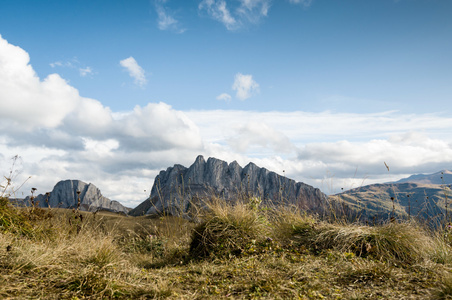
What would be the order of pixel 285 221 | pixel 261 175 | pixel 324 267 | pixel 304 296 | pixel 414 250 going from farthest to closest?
pixel 261 175
pixel 285 221
pixel 414 250
pixel 324 267
pixel 304 296

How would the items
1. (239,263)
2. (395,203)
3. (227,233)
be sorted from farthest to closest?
(395,203)
(227,233)
(239,263)

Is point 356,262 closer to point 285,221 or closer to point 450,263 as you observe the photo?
point 450,263

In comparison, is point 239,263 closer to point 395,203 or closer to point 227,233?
point 227,233

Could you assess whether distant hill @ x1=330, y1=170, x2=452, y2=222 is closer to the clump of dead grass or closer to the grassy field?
the grassy field

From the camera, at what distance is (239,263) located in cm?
417

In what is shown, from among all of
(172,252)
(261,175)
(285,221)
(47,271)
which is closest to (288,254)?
(285,221)

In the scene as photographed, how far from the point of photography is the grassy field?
3018 millimetres

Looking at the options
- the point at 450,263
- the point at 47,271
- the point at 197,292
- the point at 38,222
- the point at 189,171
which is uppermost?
the point at 189,171

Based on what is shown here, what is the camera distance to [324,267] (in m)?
3.97

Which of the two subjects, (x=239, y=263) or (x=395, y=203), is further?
(x=395, y=203)

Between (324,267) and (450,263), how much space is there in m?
1.88

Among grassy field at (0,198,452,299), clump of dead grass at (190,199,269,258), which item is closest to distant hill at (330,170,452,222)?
grassy field at (0,198,452,299)

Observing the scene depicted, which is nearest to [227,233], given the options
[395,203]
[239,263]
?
[239,263]

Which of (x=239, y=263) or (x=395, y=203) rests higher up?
(x=395, y=203)
